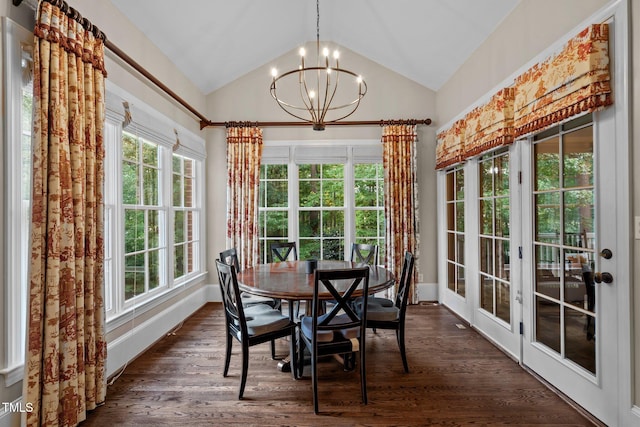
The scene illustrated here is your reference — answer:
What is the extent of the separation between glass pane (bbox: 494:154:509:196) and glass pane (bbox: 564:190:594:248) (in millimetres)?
757

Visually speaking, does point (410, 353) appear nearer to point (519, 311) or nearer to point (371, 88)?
point (519, 311)

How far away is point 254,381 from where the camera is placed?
2518 millimetres

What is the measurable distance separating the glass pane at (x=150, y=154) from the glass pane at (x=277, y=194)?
159 cm

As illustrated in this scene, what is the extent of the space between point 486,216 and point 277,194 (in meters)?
2.70

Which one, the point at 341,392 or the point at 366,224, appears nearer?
the point at 341,392

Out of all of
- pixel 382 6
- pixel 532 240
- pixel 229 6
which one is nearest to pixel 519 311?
pixel 532 240

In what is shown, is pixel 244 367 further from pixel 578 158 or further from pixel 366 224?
pixel 366 224

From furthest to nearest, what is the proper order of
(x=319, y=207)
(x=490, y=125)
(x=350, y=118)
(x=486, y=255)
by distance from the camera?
(x=319, y=207) < (x=350, y=118) < (x=486, y=255) < (x=490, y=125)

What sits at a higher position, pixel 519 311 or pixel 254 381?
pixel 519 311

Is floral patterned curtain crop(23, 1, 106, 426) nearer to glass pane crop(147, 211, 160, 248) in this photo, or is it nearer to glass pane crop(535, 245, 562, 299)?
glass pane crop(147, 211, 160, 248)

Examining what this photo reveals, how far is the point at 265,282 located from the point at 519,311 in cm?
213

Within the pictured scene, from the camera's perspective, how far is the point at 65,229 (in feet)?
6.33

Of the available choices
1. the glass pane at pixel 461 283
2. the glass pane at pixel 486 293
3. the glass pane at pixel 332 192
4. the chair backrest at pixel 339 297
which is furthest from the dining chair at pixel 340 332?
the glass pane at pixel 332 192

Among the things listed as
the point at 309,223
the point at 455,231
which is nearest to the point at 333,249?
the point at 309,223
